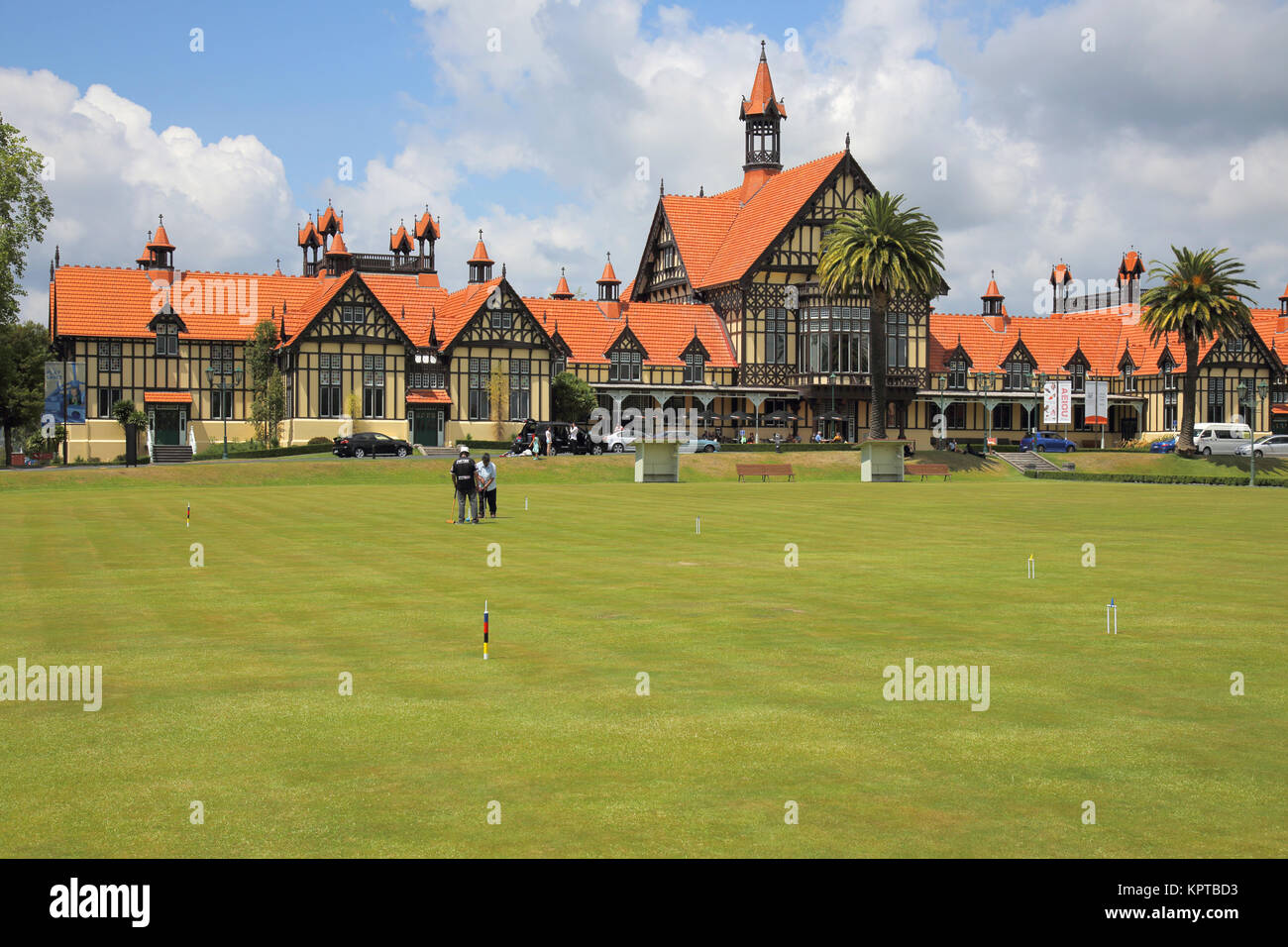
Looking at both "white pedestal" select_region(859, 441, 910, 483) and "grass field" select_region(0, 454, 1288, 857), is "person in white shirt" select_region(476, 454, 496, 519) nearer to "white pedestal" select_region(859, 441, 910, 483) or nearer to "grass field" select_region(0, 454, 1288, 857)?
"grass field" select_region(0, 454, 1288, 857)

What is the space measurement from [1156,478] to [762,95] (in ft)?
172

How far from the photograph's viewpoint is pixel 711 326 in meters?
101

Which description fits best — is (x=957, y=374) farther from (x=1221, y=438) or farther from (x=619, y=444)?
(x=619, y=444)

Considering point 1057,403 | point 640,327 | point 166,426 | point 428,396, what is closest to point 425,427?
point 428,396

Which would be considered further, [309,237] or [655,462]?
[309,237]

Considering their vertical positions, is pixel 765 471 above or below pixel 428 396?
below

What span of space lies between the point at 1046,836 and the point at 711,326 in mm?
92862

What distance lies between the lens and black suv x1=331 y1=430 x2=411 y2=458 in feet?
241

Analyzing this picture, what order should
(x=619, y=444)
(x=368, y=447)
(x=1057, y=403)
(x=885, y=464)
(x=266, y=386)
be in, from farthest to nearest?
(x=1057, y=403), (x=266, y=386), (x=619, y=444), (x=368, y=447), (x=885, y=464)

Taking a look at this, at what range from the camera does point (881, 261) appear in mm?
82438

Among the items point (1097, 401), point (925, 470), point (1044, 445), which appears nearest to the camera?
point (925, 470)
